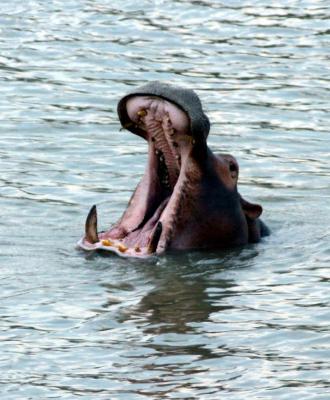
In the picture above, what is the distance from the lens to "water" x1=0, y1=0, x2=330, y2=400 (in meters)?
8.24

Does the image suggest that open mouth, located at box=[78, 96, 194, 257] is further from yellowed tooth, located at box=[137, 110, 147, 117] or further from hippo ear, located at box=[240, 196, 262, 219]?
hippo ear, located at box=[240, 196, 262, 219]

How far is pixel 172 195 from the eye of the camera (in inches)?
402

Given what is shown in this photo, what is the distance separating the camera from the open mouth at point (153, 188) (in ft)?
32.9

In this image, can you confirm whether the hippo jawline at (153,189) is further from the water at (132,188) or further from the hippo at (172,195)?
the water at (132,188)

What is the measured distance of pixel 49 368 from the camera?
8211 millimetres

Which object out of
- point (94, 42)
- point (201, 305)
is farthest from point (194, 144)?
point (94, 42)

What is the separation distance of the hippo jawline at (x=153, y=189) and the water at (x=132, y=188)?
14cm

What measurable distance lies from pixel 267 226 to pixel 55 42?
6.79 m

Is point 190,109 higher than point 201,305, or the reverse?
point 190,109

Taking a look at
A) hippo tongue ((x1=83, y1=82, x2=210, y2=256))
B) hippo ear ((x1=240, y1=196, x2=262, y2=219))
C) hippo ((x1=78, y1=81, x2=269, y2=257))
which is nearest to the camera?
hippo tongue ((x1=83, y1=82, x2=210, y2=256))

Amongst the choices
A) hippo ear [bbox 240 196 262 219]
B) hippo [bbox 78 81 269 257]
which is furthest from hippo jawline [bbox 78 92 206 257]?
hippo ear [bbox 240 196 262 219]

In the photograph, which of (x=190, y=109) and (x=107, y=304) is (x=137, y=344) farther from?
(x=190, y=109)

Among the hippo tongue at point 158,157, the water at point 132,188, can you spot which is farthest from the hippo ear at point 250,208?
the hippo tongue at point 158,157

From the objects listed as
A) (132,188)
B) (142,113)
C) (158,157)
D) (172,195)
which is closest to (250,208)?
(172,195)
